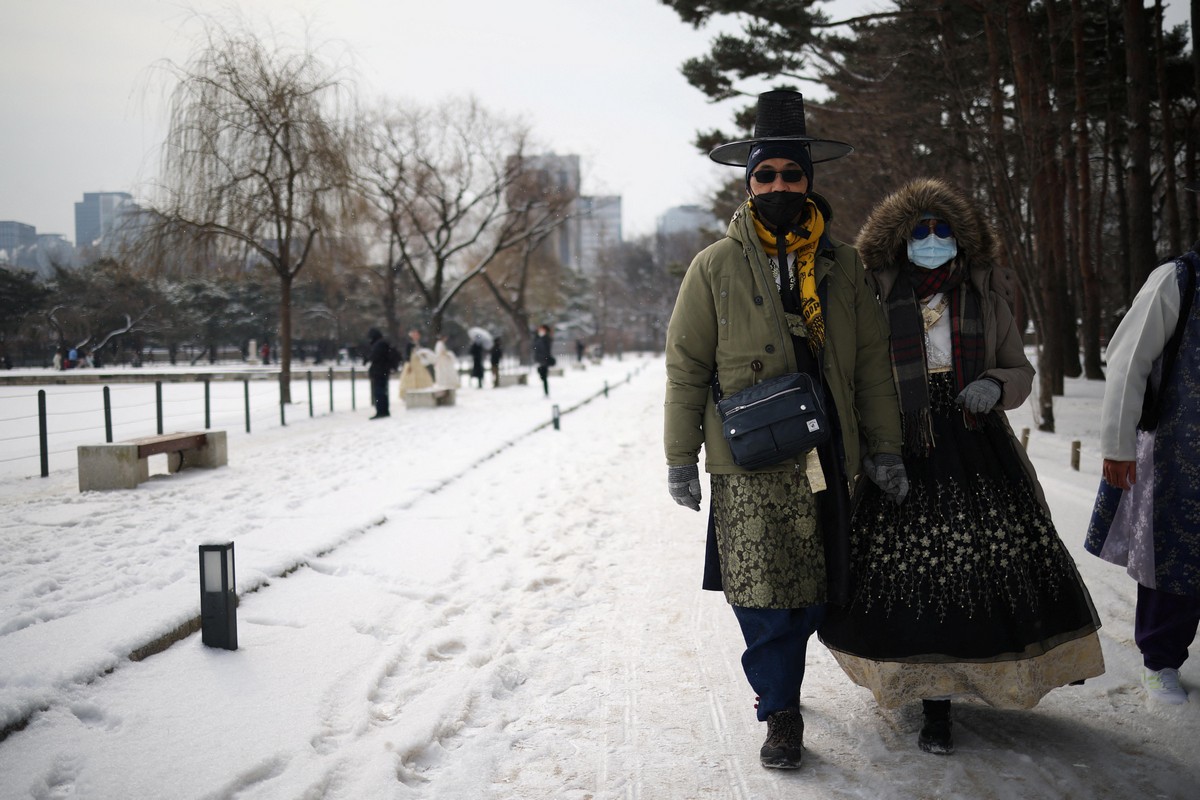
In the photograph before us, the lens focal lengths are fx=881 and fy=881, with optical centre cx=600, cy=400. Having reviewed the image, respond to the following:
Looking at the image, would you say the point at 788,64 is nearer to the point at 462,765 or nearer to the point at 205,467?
the point at 205,467

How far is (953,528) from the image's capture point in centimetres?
324

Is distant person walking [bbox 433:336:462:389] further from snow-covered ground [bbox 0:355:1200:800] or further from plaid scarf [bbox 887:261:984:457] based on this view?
plaid scarf [bbox 887:261:984:457]

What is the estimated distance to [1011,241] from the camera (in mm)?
12078

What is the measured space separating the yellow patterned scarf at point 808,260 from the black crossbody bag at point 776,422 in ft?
0.69

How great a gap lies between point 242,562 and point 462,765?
3.20 m

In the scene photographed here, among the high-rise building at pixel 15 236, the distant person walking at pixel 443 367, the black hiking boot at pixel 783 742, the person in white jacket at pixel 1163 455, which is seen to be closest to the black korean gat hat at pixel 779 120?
the person in white jacket at pixel 1163 455

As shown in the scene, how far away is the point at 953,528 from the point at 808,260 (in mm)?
1123

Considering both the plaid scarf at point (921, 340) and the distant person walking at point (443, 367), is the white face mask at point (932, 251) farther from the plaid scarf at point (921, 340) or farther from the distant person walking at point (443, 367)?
the distant person walking at point (443, 367)

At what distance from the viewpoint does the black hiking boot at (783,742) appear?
10.2 feet

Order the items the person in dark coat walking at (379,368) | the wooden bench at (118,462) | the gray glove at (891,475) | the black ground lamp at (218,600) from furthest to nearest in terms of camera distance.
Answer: the person in dark coat walking at (379,368), the wooden bench at (118,462), the black ground lamp at (218,600), the gray glove at (891,475)

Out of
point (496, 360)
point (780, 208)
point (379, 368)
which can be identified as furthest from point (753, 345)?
point (496, 360)

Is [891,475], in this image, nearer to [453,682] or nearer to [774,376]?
[774,376]

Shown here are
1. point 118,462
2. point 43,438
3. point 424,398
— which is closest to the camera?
point 118,462

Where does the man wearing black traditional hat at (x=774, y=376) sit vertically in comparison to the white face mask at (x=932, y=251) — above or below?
below
